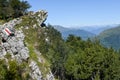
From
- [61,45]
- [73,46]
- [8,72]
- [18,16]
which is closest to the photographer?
A: [8,72]

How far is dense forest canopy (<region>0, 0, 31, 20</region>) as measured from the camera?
104031 mm

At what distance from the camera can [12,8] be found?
110 meters

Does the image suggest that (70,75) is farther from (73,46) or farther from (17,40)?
(17,40)

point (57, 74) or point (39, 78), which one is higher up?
point (39, 78)

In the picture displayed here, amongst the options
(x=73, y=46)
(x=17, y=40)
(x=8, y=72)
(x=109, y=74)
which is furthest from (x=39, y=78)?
(x=73, y=46)

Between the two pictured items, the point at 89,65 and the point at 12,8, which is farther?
the point at 12,8

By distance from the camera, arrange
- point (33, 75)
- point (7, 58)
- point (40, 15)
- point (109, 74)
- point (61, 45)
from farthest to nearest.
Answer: point (61, 45) < point (40, 15) < point (109, 74) < point (33, 75) < point (7, 58)

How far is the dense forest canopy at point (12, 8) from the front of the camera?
104031 millimetres

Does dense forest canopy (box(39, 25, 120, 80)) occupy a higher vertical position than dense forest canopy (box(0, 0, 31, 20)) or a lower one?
lower

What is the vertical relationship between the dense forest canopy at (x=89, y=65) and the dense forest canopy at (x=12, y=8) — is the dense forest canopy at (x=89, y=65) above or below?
below

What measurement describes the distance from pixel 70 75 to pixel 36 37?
1976 cm

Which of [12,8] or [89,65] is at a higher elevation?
[12,8]

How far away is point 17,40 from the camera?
163ft

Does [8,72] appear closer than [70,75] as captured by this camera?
Yes
